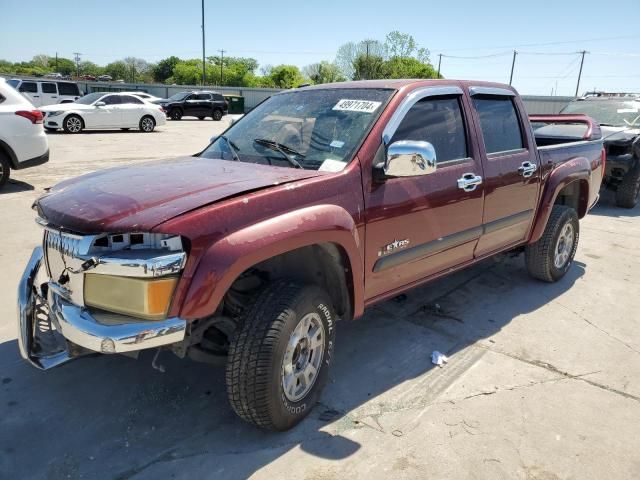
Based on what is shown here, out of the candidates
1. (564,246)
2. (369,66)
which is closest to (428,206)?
(564,246)

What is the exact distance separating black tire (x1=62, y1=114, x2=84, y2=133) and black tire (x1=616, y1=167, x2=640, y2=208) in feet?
54.2

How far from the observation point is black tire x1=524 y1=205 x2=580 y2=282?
481cm

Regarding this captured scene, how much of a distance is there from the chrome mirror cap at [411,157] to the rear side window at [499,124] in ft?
4.23

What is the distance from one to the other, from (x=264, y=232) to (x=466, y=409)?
5.22 feet

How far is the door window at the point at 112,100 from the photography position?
19.0m

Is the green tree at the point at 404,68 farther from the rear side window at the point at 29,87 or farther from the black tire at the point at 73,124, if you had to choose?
the black tire at the point at 73,124

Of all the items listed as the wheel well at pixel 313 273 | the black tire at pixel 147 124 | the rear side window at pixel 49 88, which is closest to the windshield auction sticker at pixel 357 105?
the wheel well at pixel 313 273

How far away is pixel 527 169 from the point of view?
13.9 ft

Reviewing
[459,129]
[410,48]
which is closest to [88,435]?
[459,129]

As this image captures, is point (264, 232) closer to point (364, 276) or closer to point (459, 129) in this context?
point (364, 276)

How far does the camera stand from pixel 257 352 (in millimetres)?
2445

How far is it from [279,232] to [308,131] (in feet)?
3.57

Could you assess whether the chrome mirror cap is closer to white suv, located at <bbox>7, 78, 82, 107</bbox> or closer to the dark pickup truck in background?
white suv, located at <bbox>7, 78, 82, 107</bbox>

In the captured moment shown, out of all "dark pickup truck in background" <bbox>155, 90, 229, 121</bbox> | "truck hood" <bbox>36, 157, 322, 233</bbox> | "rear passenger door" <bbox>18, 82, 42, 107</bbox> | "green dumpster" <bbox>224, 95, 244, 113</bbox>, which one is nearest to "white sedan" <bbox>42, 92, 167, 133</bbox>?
"rear passenger door" <bbox>18, 82, 42, 107</bbox>
